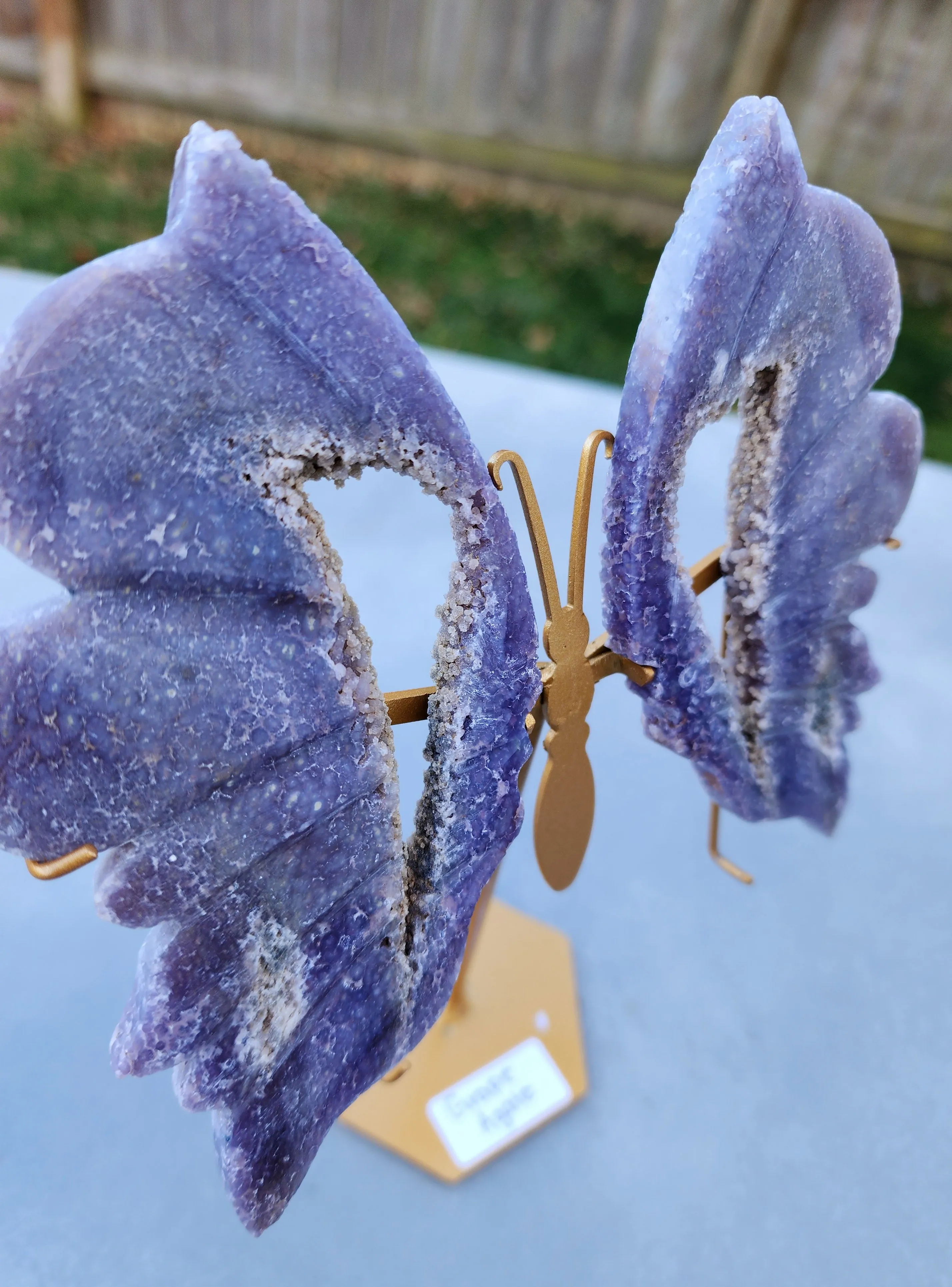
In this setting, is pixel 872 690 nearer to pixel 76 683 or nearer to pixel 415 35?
pixel 76 683

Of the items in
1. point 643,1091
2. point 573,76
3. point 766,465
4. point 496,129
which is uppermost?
point 766,465

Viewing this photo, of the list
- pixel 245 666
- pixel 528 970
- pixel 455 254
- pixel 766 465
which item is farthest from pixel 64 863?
pixel 455 254

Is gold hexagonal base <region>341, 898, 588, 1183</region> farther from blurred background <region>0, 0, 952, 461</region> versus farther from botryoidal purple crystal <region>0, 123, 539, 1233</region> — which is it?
blurred background <region>0, 0, 952, 461</region>

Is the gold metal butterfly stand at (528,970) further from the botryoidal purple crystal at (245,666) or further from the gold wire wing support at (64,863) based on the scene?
the gold wire wing support at (64,863)

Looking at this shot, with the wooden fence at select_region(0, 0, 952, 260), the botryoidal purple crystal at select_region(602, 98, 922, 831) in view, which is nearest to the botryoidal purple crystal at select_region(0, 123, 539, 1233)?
the botryoidal purple crystal at select_region(602, 98, 922, 831)

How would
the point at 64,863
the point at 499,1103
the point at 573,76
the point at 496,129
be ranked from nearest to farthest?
the point at 64,863 → the point at 499,1103 → the point at 573,76 → the point at 496,129

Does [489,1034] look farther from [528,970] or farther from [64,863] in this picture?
[64,863]

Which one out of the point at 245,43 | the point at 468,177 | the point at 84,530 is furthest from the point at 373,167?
the point at 84,530
